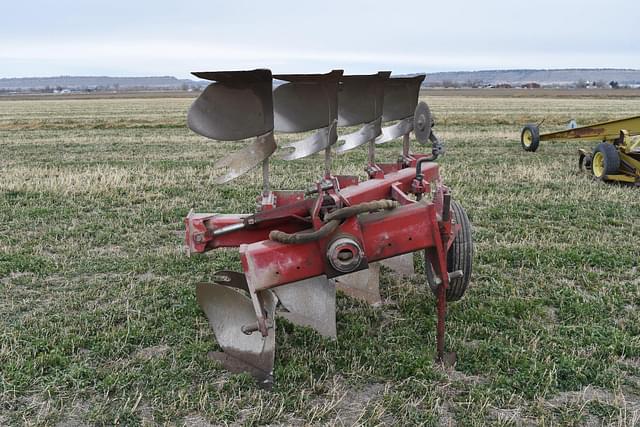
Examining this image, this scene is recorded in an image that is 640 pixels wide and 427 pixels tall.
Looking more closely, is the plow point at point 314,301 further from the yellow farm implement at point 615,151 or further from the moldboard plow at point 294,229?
the yellow farm implement at point 615,151

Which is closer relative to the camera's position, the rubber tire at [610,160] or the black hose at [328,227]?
the black hose at [328,227]

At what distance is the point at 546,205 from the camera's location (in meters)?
7.25

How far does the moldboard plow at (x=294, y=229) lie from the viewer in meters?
2.98

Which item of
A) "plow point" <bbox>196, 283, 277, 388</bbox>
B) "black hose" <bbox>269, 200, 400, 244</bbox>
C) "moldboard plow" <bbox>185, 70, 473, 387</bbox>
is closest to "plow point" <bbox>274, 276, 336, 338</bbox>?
"moldboard plow" <bbox>185, 70, 473, 387</bbox>

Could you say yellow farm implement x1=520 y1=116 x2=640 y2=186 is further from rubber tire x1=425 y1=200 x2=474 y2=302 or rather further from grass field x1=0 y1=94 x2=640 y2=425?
rubber tire x1=425 y1=200 x2=474 y2=302

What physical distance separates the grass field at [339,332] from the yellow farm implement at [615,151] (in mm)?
983

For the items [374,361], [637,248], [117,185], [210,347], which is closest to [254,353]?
[210,347]

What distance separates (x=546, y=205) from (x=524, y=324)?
3.76 meters

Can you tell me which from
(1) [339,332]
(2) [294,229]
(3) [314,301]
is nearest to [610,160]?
(1) [339,332]

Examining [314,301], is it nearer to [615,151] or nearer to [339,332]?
[339,332]

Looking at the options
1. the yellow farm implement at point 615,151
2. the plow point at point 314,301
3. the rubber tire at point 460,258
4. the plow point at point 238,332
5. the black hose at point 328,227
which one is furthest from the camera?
the yellow farm implement at point 615,151

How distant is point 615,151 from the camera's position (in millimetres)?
8641

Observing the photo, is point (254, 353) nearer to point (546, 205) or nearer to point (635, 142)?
point (546, 205)

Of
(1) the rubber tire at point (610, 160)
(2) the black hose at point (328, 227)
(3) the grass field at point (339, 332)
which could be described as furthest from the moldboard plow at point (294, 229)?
(1) the rubber tire at point (610, 160)
